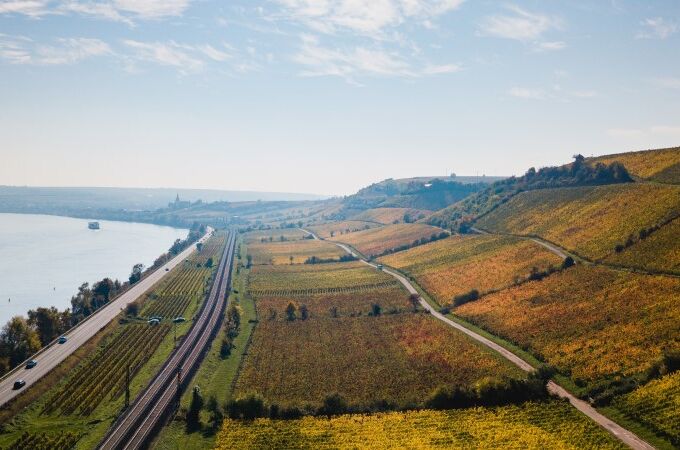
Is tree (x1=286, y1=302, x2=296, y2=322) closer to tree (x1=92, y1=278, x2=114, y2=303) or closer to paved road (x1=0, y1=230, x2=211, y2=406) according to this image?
paved road (x1=0, y1=230, x2=211, y2=406)

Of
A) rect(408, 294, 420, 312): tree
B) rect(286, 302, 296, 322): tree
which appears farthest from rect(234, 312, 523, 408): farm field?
rect(408, 294, 420, 312): tree

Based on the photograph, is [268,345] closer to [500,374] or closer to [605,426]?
[500,374]

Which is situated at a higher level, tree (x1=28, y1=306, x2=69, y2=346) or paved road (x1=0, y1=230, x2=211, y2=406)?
tree (x1=28, y1=306, x2=69, y2=346)

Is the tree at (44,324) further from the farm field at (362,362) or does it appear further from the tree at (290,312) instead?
the tree at (290,312)

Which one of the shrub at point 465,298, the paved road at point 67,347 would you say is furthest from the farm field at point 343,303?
the paved road at point 67,347

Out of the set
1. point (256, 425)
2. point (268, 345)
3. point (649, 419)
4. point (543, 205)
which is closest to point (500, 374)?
point (649, 419)

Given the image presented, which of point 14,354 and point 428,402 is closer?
point 428,402
